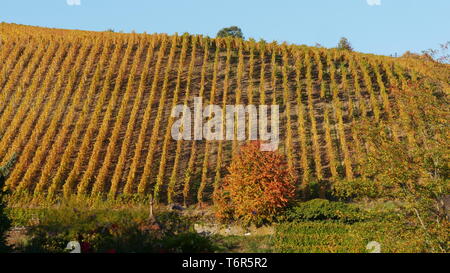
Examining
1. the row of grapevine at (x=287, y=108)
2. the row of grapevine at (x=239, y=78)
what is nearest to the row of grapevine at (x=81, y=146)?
the row of grapevine at (x=239, y=78)

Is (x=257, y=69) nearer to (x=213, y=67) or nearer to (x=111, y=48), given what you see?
(x=213, y=67)

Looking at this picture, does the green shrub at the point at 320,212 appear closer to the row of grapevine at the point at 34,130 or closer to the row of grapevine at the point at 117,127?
the row of grapevine at the point at 117,127

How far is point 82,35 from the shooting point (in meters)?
37.1

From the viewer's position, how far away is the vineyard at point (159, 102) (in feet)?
71.3

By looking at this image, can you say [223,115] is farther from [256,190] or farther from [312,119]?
[256,190]

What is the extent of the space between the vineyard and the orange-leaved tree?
2344 millimetres

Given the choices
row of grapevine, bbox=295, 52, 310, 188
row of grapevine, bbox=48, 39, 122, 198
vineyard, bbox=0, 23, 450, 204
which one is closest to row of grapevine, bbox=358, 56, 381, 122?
vineyard, bbox=0, 23, 450, 204

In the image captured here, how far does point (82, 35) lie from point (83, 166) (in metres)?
18.1

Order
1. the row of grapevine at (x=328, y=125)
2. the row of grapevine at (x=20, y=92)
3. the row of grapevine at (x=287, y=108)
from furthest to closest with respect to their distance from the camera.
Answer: the row of grapevine at (x=20, y=92) < the row of grapevine at (x=287, y=108) < the row of grapevine at (x=328, y=125)

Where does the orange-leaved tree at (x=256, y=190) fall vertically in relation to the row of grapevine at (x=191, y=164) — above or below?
below

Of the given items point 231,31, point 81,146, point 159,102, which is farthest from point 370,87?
point 231,31

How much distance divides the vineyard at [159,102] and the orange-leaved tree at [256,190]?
2.34m
